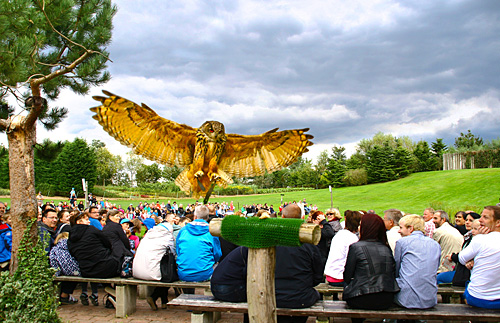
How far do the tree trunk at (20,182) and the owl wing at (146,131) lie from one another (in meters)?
0.84

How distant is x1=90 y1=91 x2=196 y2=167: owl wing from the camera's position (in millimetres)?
4164

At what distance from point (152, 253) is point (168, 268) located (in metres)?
0.31

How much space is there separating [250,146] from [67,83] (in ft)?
17.1

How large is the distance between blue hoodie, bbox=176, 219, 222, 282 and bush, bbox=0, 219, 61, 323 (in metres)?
1.64

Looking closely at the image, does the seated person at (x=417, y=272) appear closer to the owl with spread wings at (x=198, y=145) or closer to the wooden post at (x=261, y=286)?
the wooden post at (x=261, y=286)

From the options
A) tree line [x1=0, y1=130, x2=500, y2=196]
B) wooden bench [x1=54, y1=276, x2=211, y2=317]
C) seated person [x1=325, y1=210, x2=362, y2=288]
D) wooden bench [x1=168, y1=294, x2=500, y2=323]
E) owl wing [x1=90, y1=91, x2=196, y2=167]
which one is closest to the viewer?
wooden bench [x1=168, y1=294, x2=500, y2=323]

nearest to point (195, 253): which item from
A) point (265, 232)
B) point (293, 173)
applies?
point (265, 232)

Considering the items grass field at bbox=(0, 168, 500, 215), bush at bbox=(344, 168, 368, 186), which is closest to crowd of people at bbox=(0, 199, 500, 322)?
grass field at bbox=(0, 168, 500, 215)

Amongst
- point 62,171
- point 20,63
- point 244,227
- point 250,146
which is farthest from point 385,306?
point 62,171

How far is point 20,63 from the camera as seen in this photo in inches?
197

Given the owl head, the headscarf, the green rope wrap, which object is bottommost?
the headscarf

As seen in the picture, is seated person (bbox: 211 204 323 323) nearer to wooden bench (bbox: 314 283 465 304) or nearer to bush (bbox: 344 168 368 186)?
wooden bench (bbox: 314 283 465 304)

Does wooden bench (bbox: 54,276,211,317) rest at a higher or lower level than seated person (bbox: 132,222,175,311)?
lower

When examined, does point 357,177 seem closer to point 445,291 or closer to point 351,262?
point 445,291
